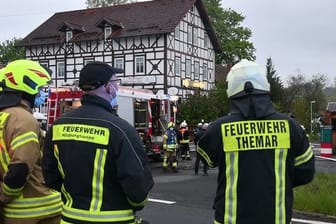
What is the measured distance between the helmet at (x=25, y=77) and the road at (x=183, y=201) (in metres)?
5.51

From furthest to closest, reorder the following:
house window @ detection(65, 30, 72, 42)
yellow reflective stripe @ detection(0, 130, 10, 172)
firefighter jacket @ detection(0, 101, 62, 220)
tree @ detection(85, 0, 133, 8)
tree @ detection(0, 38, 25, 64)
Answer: tree @ detection(0, 38, 25, 64) → tree @ detection(85, 0, 133, 8) → house window @ detection(65, 30, 72, 42) → yellow reflective stripe @ detection(0, 130, 10, 172) → firefighter jacket @ detection(0, 101, 62, 220)

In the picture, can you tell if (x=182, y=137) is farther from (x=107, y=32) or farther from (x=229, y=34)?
(x=229, y=34)

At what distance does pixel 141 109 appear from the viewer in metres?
22.0

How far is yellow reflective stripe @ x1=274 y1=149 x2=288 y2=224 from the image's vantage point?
3502 millimetres

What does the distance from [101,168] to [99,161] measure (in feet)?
0.15

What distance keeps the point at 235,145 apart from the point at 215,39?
45.3 metres

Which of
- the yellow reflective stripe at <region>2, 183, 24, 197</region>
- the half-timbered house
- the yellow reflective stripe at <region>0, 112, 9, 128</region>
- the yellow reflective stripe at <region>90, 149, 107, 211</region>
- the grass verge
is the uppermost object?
the half-timbered house

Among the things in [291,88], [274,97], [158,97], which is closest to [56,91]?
[158,97]

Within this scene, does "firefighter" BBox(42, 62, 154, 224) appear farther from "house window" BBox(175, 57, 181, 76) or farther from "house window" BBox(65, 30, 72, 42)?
"house window" BBox(65, 30, 72, 42)

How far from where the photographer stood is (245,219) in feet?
11.5

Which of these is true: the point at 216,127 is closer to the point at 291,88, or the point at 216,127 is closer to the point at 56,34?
the point at 56,34

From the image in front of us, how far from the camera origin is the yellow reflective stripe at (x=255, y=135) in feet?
11.5

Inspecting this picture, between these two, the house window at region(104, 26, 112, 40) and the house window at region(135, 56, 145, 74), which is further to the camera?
the house window at region(104, 26, 112, 40)

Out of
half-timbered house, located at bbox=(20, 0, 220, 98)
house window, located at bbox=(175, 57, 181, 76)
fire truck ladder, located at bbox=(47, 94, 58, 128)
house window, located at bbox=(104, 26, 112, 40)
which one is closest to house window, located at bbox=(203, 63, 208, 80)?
half-timbered house, located at bbox=(20, 0, 220, 98)
